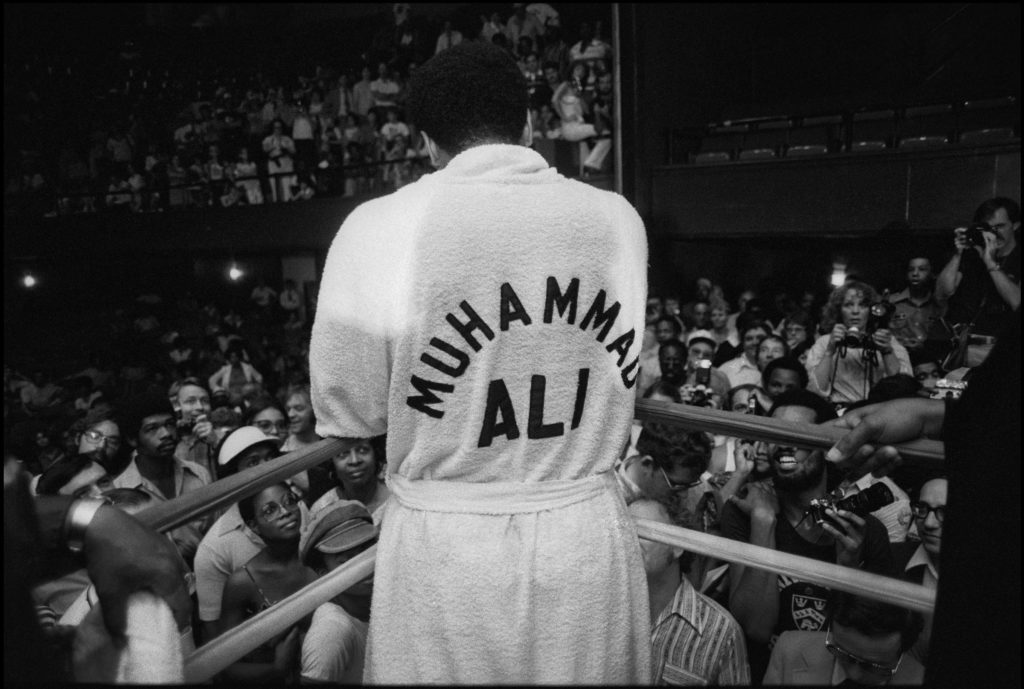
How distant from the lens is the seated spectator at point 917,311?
4.43m

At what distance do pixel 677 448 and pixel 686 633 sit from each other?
2.89 feet

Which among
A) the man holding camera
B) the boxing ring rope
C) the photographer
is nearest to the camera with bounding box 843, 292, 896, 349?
the photographer

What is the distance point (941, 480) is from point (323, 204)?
9484mm

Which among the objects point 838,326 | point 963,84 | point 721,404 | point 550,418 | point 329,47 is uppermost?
point 329,47

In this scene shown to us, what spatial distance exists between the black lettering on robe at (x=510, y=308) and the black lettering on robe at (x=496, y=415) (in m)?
0.10

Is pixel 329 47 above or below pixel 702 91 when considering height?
above

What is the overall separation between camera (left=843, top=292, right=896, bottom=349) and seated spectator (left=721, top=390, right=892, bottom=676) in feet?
5.67

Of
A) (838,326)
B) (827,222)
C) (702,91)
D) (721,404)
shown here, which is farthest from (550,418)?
(702,91)

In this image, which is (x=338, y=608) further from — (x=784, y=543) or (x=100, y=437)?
(x=100, y=437)

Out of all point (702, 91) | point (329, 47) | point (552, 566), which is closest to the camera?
point (552, 566)

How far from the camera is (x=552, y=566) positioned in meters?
1.22

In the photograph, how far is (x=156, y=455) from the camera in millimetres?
3627

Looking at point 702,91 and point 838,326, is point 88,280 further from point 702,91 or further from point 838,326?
point 838,326

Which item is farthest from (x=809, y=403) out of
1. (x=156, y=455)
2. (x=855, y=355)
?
(x=156, y=455)
